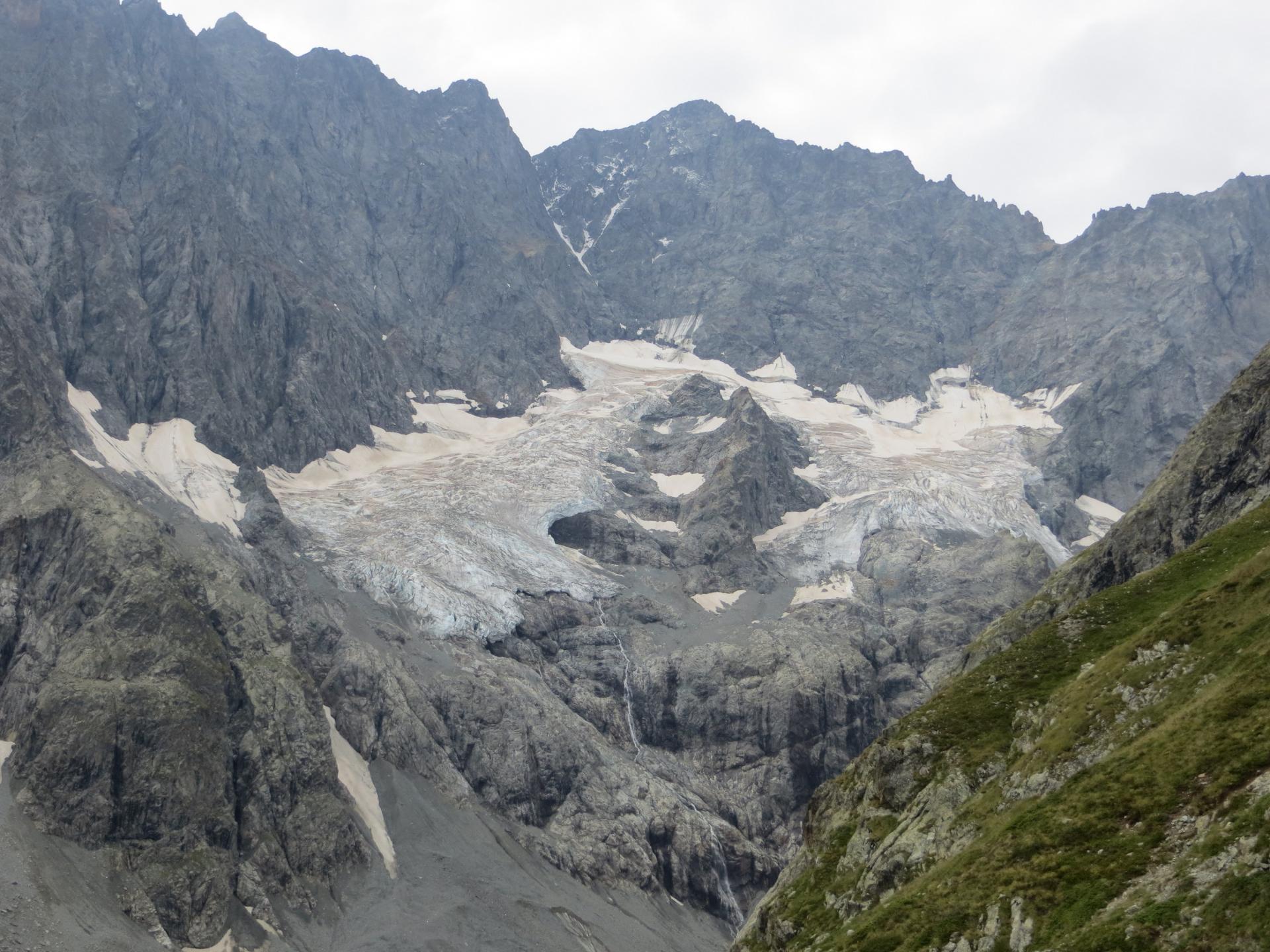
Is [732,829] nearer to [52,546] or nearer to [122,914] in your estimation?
[122,914]

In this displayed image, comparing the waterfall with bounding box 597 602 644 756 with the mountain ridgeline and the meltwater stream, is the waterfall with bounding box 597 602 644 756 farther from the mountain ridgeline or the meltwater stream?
the mountain ridgeline

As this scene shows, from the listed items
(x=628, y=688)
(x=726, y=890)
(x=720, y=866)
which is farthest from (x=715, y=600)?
(x=726, y=890)

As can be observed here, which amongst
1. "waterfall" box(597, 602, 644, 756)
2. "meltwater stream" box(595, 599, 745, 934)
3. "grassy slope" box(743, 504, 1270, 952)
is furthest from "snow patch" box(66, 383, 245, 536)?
"grassy slope" box(743, 504, 1270, 952)

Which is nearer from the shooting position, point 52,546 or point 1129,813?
point 1129,813

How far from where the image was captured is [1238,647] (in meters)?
45.8

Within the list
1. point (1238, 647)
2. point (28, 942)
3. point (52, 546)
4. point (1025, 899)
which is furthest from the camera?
point (52, 546)

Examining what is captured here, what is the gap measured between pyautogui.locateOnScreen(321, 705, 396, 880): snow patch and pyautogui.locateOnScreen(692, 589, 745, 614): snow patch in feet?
228

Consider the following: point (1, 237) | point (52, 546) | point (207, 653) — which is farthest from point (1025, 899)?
point (1, 237)

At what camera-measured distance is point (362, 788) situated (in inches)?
5399

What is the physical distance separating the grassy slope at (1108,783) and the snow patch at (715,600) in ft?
408

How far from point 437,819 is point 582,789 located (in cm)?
2262

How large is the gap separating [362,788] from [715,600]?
76.4 m

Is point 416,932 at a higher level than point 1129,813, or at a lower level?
lower

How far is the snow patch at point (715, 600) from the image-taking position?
7657 inches
